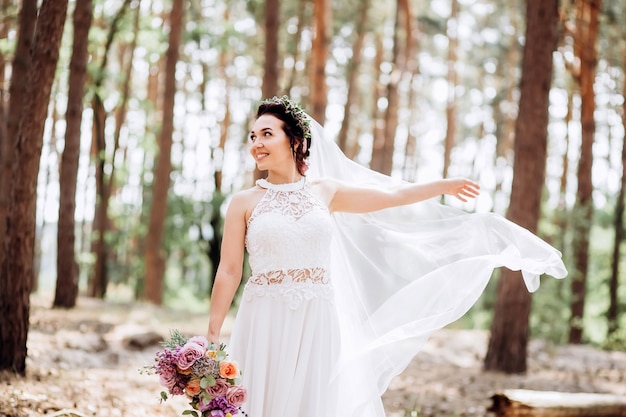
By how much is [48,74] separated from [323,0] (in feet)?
34.7

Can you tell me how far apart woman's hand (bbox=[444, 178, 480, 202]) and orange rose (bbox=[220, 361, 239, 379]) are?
182 centimetres

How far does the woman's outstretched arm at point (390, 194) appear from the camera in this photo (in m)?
4.34

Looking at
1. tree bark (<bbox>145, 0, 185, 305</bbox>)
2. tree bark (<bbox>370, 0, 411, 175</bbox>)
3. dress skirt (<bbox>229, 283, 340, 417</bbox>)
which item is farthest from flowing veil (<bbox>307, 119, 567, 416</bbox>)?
tree bark (<bbox>370, 0, 411, 175</bbox>)

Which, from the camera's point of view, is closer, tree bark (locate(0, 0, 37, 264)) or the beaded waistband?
the beaded waistband

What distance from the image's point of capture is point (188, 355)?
3383mm

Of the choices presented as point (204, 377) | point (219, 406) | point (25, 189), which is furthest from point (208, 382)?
point (25, 189)

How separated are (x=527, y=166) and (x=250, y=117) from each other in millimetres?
18518

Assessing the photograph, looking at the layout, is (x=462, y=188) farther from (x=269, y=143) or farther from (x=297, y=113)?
(x=269, y=143)

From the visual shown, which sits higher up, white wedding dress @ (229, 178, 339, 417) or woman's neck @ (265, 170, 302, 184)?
woman's neck @ (265, 170, 302, 184)

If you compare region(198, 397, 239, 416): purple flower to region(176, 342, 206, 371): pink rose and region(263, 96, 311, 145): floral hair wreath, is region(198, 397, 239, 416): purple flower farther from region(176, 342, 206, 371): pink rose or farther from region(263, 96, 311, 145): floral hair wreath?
region(263, 96, 311, 145): floral hair wreath

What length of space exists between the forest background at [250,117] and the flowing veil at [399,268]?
9.03 feet

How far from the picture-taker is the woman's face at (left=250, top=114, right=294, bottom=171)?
3908 mm

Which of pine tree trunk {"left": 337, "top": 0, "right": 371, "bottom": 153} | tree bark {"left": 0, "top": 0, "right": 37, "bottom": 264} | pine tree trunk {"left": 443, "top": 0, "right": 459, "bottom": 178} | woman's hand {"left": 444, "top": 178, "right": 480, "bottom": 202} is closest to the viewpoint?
woman's hand {"left": 444, "top": 178, "right": 480, "bottom": 202}

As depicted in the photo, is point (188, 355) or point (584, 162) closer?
point (188, 355)
